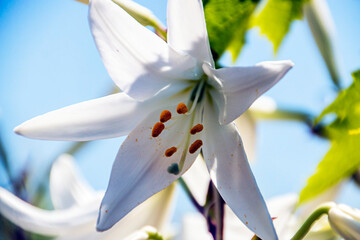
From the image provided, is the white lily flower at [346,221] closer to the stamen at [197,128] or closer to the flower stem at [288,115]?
the stamen at [197,128]

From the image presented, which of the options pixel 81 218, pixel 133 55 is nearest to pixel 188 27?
pixel 133 55

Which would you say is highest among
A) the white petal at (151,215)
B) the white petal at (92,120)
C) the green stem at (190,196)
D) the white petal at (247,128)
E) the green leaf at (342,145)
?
the white petal at (92,120)

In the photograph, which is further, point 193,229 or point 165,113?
point 193,229

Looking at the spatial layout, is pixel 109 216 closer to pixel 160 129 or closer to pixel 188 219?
pixel 160 129

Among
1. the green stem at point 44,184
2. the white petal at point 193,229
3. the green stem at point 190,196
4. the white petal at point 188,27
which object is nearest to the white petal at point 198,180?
the green stem at point 190,196

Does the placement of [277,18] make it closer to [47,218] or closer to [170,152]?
[170,152]

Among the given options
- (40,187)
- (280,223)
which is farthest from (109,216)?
(40,187)

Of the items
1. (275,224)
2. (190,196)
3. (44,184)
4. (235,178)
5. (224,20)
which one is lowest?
(44,184)
